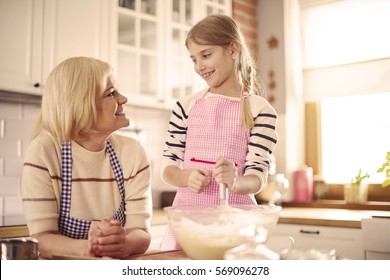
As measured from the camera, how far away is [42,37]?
228cm

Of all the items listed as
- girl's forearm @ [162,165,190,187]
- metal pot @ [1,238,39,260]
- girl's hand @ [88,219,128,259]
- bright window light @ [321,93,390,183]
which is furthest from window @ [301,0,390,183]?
metal pot @ [1,238,39,260]

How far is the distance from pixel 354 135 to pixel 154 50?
4.85ft

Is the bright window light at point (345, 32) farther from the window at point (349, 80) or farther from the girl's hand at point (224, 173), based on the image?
the girl's hand at point (224, 173)

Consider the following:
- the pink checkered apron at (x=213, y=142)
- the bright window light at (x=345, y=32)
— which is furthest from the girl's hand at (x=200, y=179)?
the bright window light at (x=345, y=32)

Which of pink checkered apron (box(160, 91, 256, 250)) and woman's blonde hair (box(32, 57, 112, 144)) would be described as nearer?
woman's blonde hair (box(32, 57, 112, 144))

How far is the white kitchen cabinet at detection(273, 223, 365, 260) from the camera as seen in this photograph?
2543 millimetres

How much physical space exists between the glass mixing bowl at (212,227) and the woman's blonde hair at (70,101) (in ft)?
1.30

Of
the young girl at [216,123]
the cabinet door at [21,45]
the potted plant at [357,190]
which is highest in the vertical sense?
the cabinet door at [21,45]

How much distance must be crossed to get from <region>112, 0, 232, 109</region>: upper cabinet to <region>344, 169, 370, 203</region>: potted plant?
3.75 feet

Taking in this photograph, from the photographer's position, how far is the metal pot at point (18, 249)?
2.75ft

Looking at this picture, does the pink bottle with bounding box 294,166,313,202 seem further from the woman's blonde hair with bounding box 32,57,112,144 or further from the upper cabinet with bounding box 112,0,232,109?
the woman's blonde hair with bounding box 32,57,112,144

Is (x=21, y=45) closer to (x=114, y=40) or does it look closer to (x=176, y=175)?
(x=114, y=40)
